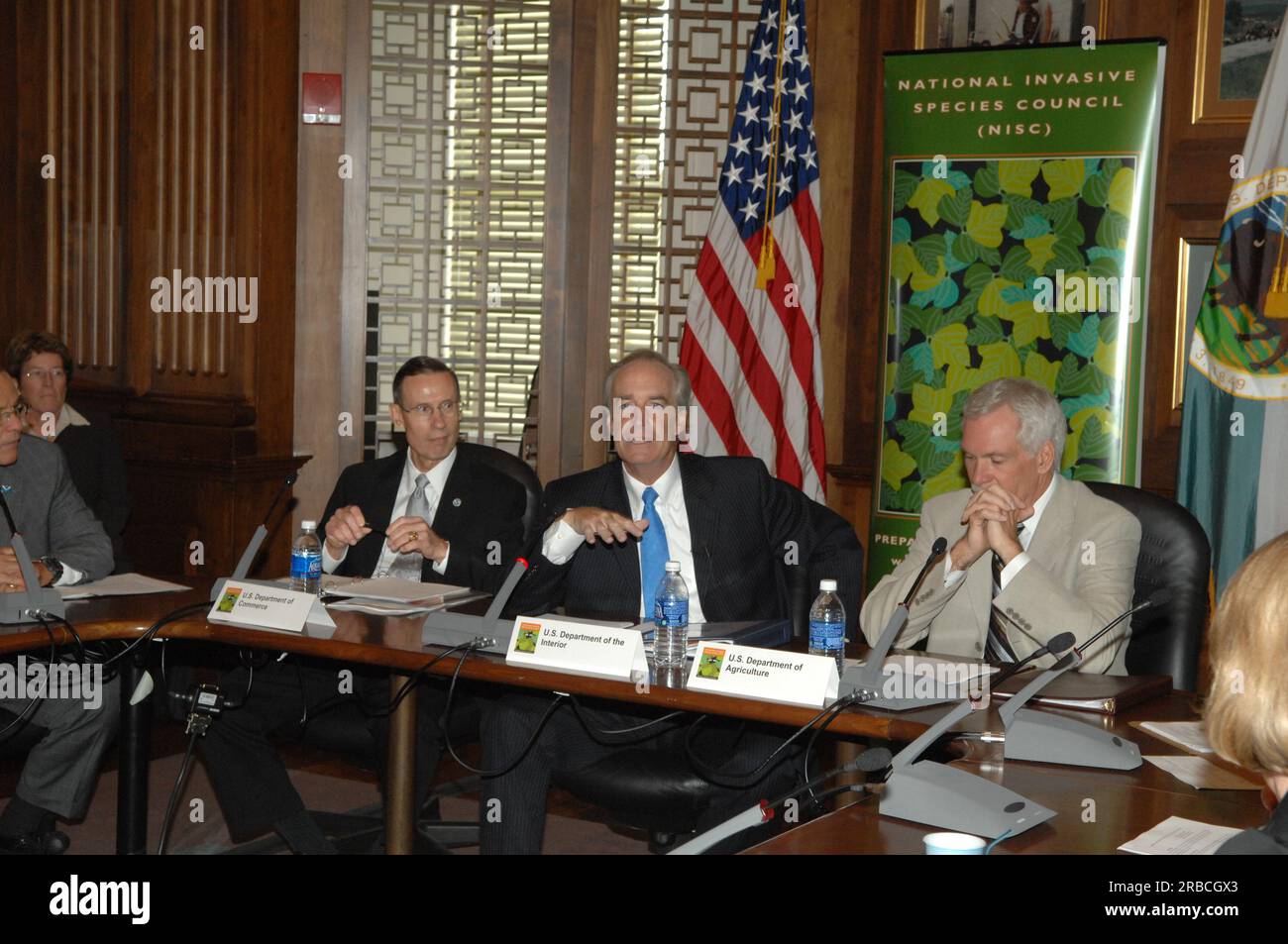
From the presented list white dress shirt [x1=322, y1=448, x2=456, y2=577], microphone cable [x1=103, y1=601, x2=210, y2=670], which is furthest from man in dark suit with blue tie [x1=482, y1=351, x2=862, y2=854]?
microphone cable [x1=103, y1=601, x2=210, y2=670]

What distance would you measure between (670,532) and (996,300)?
185 centimetres

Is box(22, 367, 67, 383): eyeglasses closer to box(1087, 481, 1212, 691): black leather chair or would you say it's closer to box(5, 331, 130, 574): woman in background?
box(5, 331, 130, 574): woman in background

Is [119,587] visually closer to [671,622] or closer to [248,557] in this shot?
[248,557]

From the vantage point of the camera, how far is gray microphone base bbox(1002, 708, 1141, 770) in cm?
204

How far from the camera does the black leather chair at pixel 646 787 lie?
2.75 m

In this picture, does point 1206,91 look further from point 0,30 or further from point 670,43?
point 0,30

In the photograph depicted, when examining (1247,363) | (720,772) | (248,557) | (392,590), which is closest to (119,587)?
(248,557)

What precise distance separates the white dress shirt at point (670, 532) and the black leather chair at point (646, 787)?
1.42 ft

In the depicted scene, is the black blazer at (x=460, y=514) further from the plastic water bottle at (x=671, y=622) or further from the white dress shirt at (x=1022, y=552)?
the white dress shirt at (x=1022, y=552)

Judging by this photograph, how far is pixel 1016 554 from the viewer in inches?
107

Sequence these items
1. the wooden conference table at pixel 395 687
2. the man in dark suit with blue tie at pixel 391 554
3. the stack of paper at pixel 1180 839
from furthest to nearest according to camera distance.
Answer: the man in dark suit with blue tie at pixel 391 554 < the wooden conference table at pixel 395 687 < the stack of paper at pixel 1180 839

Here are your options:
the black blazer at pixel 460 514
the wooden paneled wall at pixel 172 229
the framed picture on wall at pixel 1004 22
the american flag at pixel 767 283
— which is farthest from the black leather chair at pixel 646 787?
the framed picture on wall at pixel 1004 22

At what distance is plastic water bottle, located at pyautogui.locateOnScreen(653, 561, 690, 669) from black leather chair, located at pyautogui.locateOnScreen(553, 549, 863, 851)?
0.27 meters
